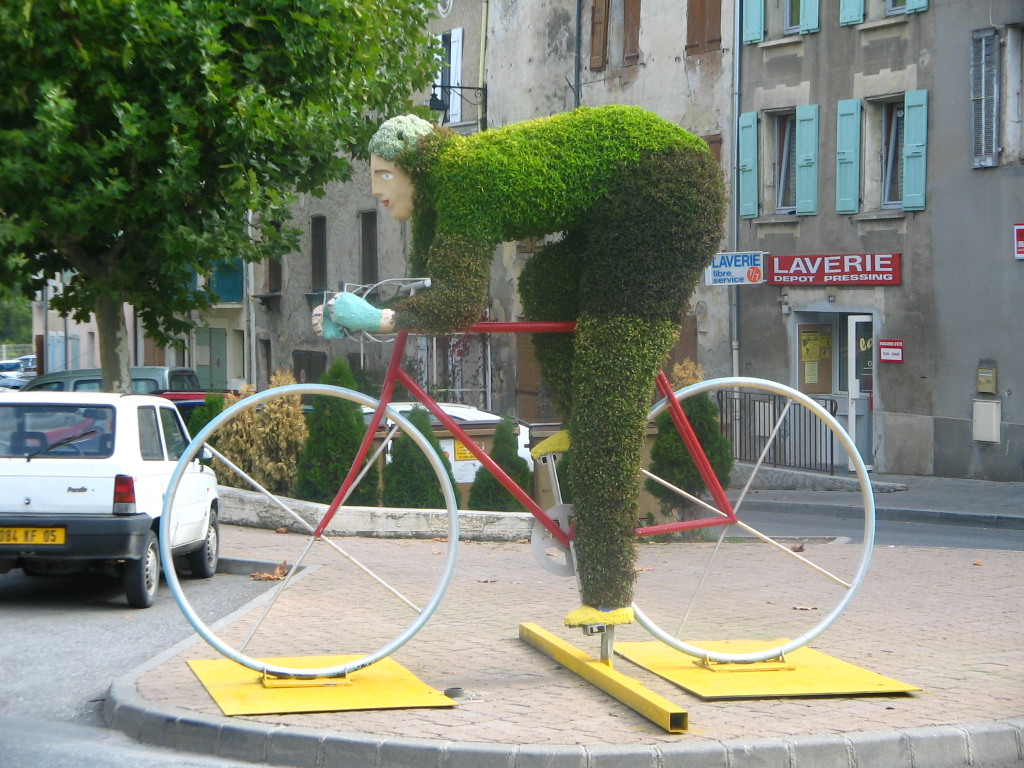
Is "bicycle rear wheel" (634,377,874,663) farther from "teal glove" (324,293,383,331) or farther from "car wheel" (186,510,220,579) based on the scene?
"car wheel" (186,510,220,579)

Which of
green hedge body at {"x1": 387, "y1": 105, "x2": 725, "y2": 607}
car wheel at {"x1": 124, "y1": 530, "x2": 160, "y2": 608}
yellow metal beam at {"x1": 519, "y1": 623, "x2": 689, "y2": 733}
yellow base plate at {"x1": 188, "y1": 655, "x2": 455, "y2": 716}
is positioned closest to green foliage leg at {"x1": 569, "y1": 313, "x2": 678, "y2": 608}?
green hedge body at {"x1": 387, "y1": 105, "x2": 725, "y2": 607}

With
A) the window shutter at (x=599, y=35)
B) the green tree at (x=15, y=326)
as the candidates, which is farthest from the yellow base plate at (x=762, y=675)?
the green tree at (x=15, y=326)

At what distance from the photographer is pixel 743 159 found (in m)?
24.5

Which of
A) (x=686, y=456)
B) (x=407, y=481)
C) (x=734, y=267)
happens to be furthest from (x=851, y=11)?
(x=407, y=481)

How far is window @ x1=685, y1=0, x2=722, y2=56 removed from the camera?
25219mm

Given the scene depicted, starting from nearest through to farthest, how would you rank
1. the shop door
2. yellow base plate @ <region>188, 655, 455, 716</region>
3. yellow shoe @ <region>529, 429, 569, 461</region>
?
yellow base plate @ <region>188, 655, 455, 716</region> → yellow shoe @ <region>529, 429, 569, 461</region> → the shop door

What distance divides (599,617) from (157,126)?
8.51m

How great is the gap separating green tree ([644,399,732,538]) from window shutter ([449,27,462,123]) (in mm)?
19705

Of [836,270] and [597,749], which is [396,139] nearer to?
[597,749]

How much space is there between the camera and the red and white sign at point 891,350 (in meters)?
21.7

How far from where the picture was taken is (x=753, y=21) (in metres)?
24.3

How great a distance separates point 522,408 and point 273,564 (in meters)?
18.8

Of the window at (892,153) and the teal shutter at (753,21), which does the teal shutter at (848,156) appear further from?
the teal shutter at (753,21)

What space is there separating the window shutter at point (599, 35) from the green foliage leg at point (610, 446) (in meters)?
22.8
